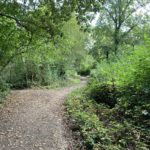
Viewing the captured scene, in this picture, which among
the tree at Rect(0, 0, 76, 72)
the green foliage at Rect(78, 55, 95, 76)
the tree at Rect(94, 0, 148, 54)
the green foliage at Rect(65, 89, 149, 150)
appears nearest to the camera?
the green foliage at Rect(65, 89, 149, 150)

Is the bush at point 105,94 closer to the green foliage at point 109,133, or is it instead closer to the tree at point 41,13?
the green foliage at point 109,133

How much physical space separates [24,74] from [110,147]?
18237 millimetres

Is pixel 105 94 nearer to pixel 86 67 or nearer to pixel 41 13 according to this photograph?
pixel 41 13

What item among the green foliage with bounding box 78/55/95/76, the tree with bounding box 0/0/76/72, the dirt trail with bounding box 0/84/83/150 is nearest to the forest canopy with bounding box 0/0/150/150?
the tree with bounding box 0/0/76/72

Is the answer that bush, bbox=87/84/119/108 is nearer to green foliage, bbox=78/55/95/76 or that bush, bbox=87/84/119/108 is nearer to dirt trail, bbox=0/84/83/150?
dirt trail, bbox=0/84/83/150

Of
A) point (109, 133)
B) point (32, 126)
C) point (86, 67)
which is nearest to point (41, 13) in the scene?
point (32, 126)

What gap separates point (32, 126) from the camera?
980 cm

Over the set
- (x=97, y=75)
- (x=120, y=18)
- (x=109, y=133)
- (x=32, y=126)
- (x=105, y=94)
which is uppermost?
(x=120, y=18)

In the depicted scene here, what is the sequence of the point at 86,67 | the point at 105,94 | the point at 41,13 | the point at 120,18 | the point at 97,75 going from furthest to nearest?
the point at 86,67
the point at 120,18
the point at 97,75
the point at 105,94
the point at 41,13

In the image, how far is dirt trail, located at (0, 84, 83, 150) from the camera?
7852 millimetres

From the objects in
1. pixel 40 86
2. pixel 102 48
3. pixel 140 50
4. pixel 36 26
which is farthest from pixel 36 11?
pixel 102 48

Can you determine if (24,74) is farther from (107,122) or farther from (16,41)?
(107,122)

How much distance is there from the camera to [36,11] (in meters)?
10.3

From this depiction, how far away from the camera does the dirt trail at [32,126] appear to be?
7852mm
